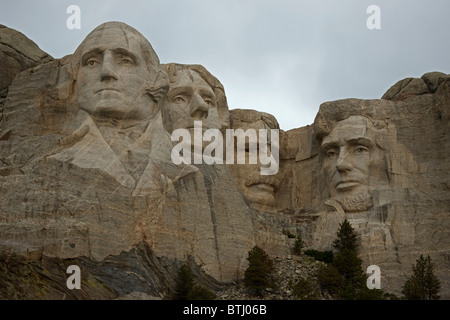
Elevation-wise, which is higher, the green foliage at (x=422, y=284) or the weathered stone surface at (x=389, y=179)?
the weathered stone surface at (x=389, y=179)

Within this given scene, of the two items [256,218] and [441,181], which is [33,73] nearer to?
[256,218]

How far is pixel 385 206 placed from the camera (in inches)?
1168

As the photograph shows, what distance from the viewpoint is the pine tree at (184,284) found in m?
25.2

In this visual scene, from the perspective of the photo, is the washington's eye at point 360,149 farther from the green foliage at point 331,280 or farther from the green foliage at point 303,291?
the green foliage at point 303,291

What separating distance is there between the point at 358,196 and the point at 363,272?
291cm

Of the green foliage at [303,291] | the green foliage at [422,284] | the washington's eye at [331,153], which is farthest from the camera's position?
the washington's eye at [331,153]

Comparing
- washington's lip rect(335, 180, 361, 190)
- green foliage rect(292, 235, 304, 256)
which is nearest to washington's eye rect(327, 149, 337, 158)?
washington's lip rect(335, 180, 361, 190)

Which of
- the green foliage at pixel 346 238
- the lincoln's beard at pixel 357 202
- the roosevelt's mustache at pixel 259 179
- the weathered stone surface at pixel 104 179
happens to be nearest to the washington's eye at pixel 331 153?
the lincoln's beard at pixel 357 202

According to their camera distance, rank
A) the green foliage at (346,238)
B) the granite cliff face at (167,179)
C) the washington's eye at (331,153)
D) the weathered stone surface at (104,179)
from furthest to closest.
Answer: the washington's eye at (331,153), the green foliage at (346,238), the weathered stone surface at (104,179), the granite cliff face at (167,179)

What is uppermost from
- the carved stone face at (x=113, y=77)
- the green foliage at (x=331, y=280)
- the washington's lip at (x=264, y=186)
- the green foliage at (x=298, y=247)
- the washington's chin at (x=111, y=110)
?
the carved stone face at (x=113, y=77)

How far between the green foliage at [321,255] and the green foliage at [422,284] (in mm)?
2422

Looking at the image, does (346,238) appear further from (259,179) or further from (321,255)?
(259,179)

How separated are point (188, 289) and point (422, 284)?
239 inches
